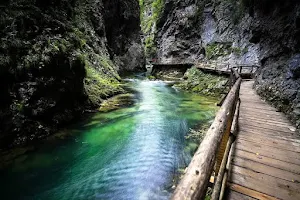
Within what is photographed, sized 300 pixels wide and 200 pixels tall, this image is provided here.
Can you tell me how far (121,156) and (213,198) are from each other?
206 inches

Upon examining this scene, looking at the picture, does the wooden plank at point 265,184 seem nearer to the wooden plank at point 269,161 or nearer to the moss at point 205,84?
the wooden plank at point 269,161

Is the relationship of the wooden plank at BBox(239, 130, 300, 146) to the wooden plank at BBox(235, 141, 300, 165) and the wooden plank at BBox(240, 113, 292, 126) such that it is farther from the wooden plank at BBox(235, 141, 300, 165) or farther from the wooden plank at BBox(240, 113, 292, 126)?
the wooden plank at BBox(240, 113, 292, 126)

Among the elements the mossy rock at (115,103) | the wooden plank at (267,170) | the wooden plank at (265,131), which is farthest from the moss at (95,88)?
the wooden plank at (267,170)

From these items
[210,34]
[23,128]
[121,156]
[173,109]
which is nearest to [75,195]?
Answer: [121,156]

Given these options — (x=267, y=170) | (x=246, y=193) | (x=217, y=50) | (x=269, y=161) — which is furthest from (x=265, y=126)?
(x=217, y=50)

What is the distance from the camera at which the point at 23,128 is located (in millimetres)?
7867

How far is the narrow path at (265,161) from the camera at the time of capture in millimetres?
3274

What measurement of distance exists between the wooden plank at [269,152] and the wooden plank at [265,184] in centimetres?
88

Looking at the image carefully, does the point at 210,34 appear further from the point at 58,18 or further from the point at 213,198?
the point at 213,198

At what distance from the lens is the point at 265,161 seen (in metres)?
4.19

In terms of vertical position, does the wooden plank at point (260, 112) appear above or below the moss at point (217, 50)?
below

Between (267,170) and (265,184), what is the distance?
0.49 m

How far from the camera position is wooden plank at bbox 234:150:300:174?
13.0 feet

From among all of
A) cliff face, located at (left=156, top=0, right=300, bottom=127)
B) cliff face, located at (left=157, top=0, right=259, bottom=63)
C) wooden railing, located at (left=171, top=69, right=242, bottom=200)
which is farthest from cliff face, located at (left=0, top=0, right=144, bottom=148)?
cliff face, located at (left=157, top=0, right=259, bottom=63)
